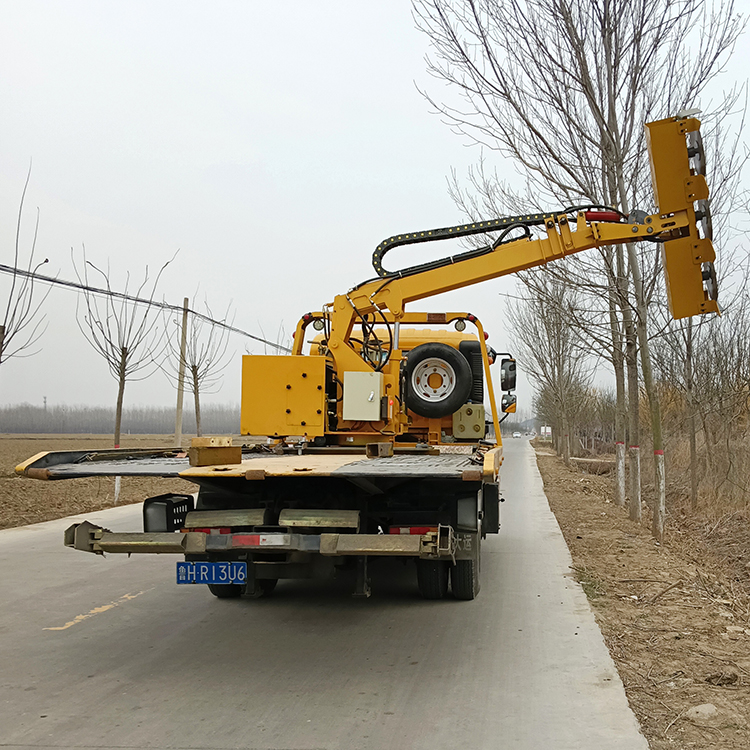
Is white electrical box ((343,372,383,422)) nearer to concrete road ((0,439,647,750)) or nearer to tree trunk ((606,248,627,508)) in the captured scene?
concrete road ((0,439,647,750))

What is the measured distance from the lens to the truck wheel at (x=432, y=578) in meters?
6.84

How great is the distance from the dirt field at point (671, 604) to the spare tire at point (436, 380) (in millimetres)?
2294

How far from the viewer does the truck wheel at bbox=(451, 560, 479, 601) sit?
6.78 meters

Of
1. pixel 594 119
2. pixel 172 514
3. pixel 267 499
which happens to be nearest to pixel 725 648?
pixel 267 499

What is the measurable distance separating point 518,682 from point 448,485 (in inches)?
53.5

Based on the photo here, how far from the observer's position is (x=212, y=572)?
502cm

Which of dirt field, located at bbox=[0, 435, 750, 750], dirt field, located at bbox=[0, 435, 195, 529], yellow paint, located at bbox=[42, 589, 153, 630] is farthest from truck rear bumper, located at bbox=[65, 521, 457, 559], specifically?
dirt field, located at bbox=[0, 435, 195, 529]

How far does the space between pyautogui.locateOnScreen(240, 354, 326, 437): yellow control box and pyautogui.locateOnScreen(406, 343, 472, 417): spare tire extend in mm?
1363

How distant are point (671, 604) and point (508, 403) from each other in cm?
269

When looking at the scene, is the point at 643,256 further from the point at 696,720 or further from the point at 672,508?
the point at 696,720

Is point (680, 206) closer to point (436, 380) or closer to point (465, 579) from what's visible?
point (436, 380)

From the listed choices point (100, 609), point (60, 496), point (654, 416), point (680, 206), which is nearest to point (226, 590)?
point (100, 609)

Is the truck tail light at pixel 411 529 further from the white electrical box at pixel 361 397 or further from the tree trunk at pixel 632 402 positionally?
the tree trunk at pixel 632 402

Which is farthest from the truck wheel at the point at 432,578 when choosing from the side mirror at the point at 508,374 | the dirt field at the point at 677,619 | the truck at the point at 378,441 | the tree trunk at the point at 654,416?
the tree trunk at the point at 654,416
